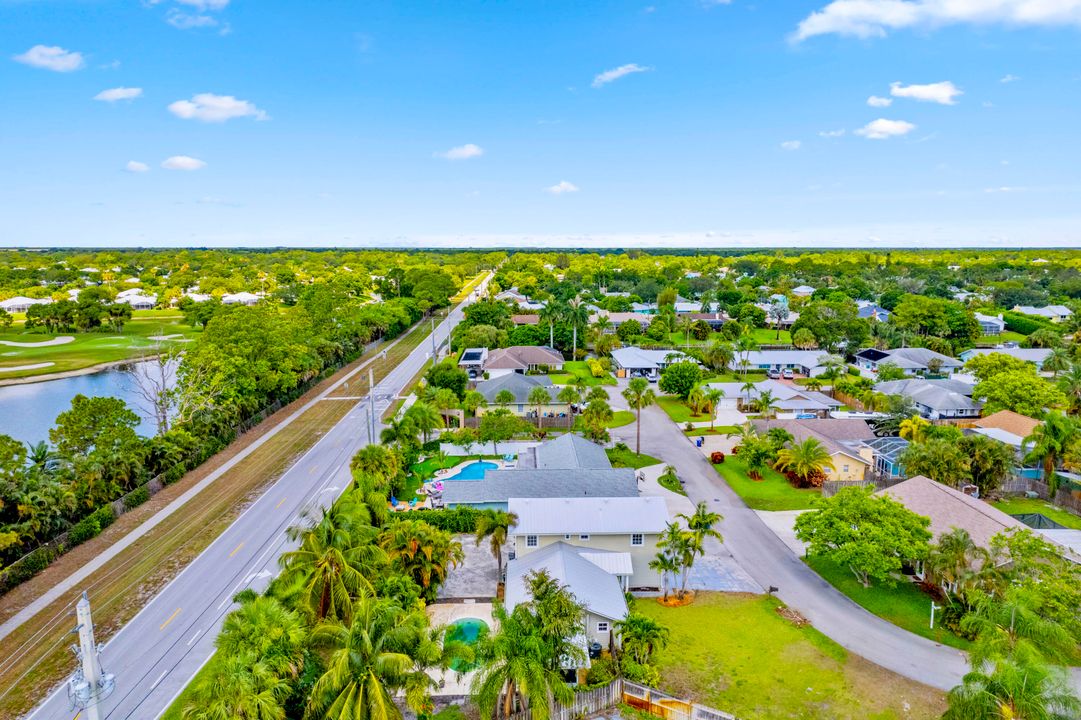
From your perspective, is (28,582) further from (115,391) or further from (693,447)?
(115,391)

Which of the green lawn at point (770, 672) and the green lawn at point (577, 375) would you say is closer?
the green lawn at point (770, 672)

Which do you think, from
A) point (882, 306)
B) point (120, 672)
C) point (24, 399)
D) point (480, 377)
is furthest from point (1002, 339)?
point (24, 399)

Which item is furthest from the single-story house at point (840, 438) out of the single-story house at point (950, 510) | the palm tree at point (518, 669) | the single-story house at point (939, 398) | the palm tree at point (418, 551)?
the palm tree at point (518, 669)

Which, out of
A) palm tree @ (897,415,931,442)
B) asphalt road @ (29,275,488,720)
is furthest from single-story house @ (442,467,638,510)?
palm tree @ (897,415,931,442)

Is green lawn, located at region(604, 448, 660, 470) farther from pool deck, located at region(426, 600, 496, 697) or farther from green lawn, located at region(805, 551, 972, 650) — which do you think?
pool deck, located at region(426, 600, 496, 697)

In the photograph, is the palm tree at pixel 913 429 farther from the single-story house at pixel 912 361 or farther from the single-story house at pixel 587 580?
the single-story house at pixel 587 580

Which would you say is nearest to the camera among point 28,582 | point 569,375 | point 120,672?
point 120,672
